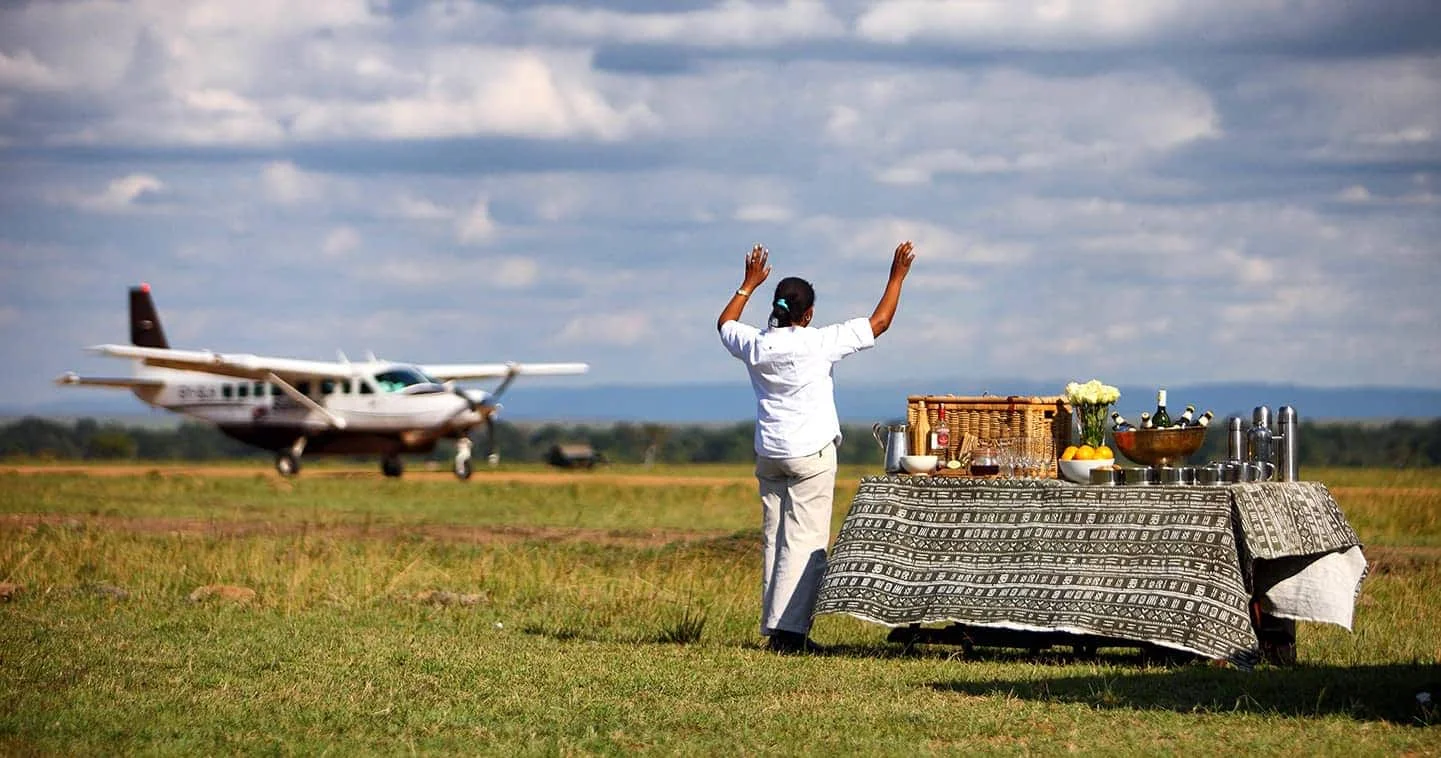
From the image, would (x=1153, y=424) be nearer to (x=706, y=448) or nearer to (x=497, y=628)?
(x=497, y=628)

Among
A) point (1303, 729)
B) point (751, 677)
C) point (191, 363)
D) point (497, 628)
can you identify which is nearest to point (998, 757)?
point (1303, 729)

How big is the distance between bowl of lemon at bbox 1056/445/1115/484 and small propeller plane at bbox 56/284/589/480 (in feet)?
113

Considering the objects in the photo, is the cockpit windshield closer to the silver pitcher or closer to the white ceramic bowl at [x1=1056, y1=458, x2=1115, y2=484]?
the silver pitcher

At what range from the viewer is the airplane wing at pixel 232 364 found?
4500 cm

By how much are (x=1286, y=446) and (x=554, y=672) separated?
376 centimetres

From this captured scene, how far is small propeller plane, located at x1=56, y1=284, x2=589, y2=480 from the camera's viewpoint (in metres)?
44.0

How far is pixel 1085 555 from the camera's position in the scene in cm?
930

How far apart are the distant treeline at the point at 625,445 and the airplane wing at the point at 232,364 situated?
35.0 metres

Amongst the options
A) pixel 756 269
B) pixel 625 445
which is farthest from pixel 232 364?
pixel 625 445

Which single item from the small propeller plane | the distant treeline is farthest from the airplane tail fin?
the distant treeline

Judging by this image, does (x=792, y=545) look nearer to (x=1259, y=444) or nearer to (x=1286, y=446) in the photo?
(x=1259, y=444)

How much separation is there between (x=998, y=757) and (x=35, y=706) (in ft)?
12.6

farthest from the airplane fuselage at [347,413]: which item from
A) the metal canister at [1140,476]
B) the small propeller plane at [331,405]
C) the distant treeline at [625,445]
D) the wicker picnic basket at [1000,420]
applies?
the metal canister at [1140,476]

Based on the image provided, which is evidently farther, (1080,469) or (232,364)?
(232,364)
